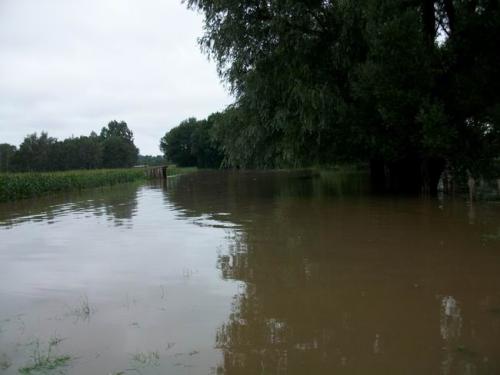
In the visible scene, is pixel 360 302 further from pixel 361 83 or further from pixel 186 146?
pixel 186 146

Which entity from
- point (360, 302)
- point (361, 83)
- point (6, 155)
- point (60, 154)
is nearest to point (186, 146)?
point (60, 154)

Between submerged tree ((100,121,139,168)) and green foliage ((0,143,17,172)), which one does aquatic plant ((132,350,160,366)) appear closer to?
green foliage ((0,143,17,172))

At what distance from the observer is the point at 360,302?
630cm

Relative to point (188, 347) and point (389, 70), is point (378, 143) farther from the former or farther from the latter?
point (188, 347)

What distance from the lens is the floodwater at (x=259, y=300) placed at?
4.66 metres

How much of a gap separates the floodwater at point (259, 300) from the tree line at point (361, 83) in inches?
201

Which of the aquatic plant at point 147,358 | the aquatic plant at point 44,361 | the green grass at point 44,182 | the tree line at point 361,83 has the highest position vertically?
the tree line at point 361,83

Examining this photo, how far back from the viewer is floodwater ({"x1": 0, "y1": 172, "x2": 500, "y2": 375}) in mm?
4664

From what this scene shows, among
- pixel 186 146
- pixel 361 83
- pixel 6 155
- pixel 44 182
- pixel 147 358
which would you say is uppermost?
pixel 186 146

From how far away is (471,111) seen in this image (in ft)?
55.5

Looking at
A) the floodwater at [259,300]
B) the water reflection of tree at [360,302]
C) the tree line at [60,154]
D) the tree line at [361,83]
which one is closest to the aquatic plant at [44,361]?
the floodwater at [259,300]

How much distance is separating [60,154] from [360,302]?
8920cm

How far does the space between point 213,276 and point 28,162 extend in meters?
82.9

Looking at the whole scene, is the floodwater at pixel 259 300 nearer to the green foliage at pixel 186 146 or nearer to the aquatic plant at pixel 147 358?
the aquatic plant at pixel 147 358
